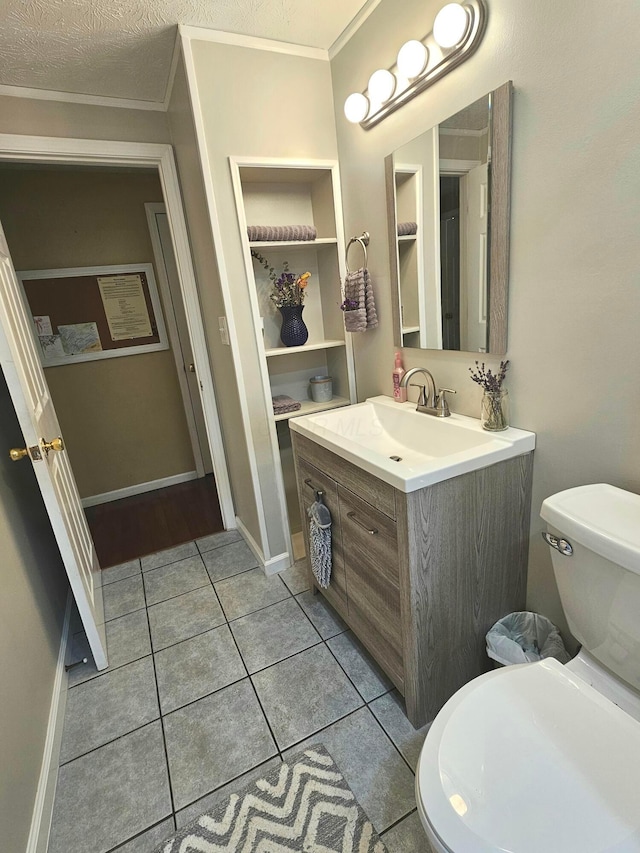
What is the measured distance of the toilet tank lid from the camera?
84cm

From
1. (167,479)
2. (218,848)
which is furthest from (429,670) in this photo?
(167,479)

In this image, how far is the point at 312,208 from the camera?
7.03 ft

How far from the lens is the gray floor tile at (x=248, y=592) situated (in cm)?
201

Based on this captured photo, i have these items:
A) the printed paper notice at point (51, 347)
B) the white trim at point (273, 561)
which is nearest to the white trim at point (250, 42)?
the printed paper notice at point (51, 347)

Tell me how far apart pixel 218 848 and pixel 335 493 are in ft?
3.40

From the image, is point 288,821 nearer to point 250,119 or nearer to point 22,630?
point 22,630

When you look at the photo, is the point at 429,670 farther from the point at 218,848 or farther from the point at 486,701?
the point at 218,848

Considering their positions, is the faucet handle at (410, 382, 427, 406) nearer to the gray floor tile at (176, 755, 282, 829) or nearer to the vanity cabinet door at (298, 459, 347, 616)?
the vanity cabinet door at (298, 459, 347, 616)

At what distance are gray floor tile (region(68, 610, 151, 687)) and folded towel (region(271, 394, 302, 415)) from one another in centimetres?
121

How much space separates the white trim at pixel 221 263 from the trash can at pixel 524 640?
1.22 m

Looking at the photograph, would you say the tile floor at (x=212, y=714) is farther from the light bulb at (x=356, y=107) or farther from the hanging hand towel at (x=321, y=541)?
the light bulb at (x=356, y=107)

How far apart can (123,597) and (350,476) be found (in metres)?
1.58

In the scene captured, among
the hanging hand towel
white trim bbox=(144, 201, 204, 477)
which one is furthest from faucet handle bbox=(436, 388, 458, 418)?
white trim bbox=(144, 201, 204, 477)

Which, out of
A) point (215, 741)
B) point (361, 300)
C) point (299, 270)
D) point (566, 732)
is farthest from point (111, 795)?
point (299, 270)
